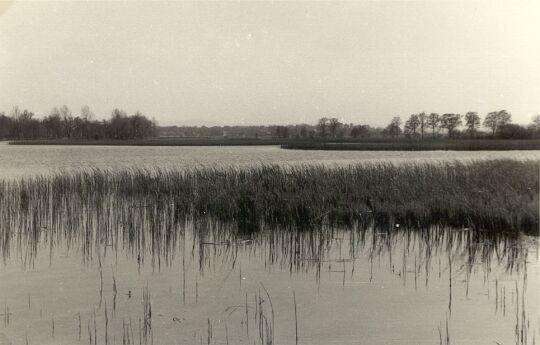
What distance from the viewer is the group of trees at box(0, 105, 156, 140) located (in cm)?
5030

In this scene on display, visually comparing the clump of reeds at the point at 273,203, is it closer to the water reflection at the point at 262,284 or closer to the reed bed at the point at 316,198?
the reed bed at the point at 316,198

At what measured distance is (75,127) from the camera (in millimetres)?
62188

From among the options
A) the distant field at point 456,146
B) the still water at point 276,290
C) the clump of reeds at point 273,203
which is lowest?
the still water at point 276,290

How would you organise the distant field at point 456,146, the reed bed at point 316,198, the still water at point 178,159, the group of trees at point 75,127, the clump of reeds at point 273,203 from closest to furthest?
the clump of reeds at point 273,203, the reed bed at point 316,198, the distant field at point 456,146, the still water at point 178,159, the group of trees at point 75,127

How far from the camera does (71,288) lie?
532 centimetres

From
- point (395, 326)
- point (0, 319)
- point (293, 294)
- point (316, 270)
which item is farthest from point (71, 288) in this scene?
point (395, 326)

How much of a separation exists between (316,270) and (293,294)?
0.93m

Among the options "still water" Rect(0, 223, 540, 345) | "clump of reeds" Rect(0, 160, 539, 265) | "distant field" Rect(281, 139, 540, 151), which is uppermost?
"distant field" Rect(281, 139, 540, 151)

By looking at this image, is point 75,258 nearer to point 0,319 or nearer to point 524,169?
point 0,319

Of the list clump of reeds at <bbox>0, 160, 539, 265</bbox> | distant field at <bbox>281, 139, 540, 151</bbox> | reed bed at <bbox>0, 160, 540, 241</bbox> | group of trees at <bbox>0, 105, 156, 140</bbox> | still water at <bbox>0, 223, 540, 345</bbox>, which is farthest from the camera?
group of trees at <bbox>0, 105, 156, 140</bbox>

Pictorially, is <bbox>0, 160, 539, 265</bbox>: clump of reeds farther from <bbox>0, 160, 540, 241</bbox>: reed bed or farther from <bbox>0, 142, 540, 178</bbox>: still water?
<bbox>0, 142, 540, 178</bbox>: still water

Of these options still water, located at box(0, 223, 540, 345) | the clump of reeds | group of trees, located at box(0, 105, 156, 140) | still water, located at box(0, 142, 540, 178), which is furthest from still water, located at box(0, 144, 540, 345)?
group of trees, located at box(0, 105, 156, 140)

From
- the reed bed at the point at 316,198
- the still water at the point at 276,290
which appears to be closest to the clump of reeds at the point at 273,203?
the reed bed at the point at 316,198

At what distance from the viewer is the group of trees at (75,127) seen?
50.3 metres
